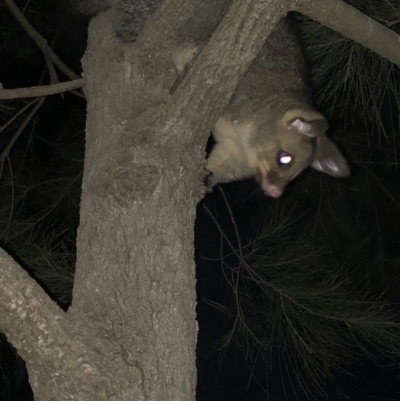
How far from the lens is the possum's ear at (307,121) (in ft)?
7.80

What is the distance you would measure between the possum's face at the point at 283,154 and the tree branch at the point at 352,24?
2.05ft

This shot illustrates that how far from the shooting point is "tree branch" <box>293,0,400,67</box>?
1801mm

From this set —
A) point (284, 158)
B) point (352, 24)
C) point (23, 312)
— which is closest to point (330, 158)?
point (284, 158)

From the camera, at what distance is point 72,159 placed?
356 centimetres

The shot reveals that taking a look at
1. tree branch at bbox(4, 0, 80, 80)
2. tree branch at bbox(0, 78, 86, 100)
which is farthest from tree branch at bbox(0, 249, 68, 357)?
tree branch at bbox(4, 0, 80, 80)

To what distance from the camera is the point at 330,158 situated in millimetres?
2926

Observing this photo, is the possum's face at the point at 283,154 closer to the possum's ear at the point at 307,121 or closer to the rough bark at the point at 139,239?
the possum's ear at the point at 307,121

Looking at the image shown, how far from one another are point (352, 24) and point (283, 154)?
974mm

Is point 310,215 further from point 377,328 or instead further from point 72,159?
point 72,159

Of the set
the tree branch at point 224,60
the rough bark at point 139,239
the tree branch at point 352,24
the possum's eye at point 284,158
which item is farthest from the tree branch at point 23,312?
the possum's eye at point 284,158

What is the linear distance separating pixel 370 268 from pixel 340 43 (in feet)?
6.01

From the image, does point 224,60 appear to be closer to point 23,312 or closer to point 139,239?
point 139,239

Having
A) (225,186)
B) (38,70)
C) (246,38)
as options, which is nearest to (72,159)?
(38,70)

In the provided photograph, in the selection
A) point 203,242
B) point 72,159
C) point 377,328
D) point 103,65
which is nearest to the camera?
A: point 103,65
